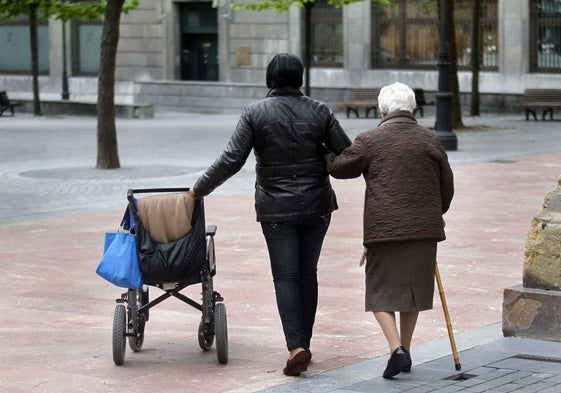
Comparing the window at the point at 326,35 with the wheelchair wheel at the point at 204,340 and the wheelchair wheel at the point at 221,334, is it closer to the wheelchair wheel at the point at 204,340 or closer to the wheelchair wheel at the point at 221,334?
the wheelchair wheel at the point at 204,340

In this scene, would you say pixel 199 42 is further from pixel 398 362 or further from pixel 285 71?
pixel 398 362

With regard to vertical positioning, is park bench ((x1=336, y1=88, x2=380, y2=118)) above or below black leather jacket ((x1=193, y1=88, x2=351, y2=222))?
below

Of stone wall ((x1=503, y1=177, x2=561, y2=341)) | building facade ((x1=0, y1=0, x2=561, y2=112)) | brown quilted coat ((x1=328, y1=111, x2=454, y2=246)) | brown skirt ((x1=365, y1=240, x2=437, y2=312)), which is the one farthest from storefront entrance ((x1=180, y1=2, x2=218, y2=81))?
brown skirt ((x1=365, y1=240, x2=437, y2=312))

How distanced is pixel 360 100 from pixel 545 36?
564 cm

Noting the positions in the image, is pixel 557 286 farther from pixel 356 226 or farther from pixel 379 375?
pixel 356 226

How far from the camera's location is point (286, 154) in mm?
7660

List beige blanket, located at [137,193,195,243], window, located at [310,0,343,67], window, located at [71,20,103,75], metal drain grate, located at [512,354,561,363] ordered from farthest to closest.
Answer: window, located at [71,20,103,75] → window, located at [310,0,343,67] → beige blanket, located at [137,193,195,243] → metal drain grate, located at [512,354,561,363]

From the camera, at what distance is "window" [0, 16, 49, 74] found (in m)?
49.6

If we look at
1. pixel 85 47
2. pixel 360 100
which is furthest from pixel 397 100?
pixel 85 47

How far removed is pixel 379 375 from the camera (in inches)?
293

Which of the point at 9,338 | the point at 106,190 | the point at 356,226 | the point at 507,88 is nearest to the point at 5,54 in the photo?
the point at 507,88

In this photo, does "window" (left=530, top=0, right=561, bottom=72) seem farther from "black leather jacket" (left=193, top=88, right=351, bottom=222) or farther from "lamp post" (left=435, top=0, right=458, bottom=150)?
"black leather jacket" (left=193, top=88, right=351, bottom=222)

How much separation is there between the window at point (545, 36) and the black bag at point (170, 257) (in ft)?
101

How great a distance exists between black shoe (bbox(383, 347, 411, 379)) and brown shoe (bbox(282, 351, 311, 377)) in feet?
1.65
